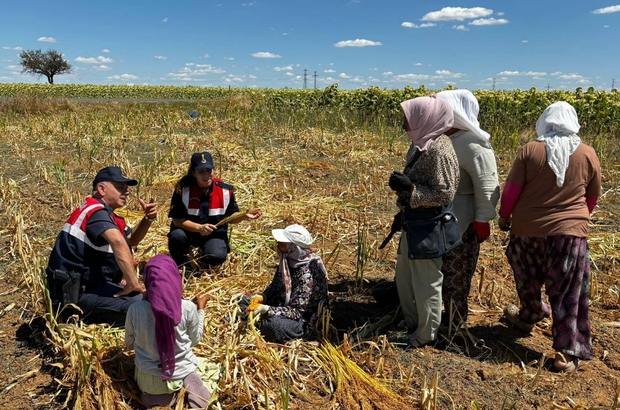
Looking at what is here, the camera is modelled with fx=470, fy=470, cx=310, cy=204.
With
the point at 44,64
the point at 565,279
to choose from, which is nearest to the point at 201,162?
the point at 565,279

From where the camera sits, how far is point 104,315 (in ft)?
9.78

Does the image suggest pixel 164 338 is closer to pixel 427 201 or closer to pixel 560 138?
pixel 427 201

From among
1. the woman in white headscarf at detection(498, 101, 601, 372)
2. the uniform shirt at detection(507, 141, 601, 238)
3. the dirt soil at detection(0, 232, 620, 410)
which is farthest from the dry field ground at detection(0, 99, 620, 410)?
the uniform shirt at detection(507, 141, 601, 238)

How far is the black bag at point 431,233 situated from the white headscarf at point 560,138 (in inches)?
23.2

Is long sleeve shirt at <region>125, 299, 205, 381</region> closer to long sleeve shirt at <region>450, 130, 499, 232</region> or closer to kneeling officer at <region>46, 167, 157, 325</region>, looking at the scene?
kneeling officer at <region>46, 167, 157, 325</region>

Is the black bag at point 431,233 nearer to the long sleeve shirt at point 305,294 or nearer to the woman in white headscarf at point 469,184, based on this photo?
the woman in white headscarf at point 469,184

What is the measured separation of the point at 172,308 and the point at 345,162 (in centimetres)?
570

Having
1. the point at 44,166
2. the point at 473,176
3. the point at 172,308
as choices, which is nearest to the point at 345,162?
the point at 44,166

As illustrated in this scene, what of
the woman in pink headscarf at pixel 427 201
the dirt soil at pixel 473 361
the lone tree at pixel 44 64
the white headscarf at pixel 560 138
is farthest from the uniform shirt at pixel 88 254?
the lone tree at pixel 44 64

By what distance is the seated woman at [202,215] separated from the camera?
378 centimetres

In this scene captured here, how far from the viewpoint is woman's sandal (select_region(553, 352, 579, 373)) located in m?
2.71

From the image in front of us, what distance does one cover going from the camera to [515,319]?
317 cm

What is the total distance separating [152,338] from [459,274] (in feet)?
6.05

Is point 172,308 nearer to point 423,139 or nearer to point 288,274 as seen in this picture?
point 288,274
